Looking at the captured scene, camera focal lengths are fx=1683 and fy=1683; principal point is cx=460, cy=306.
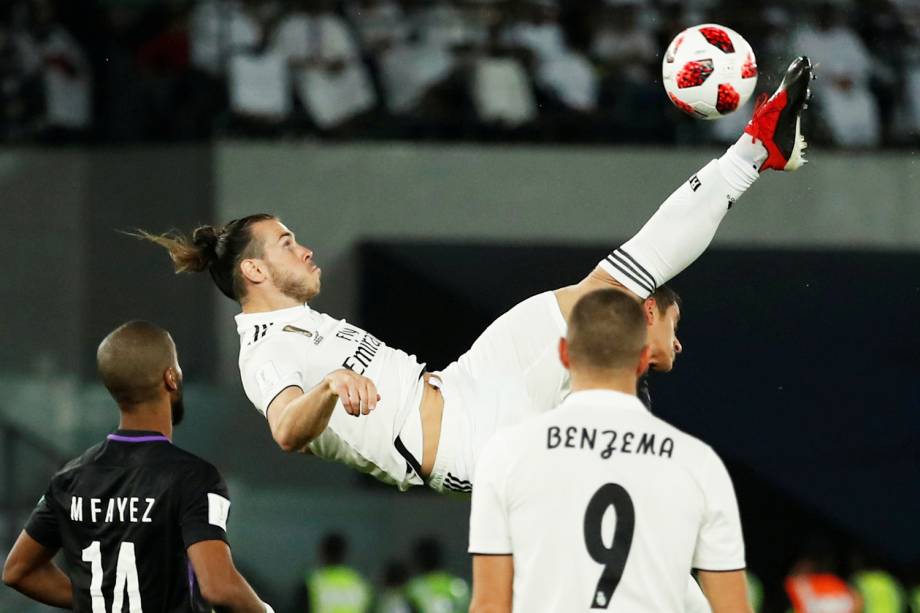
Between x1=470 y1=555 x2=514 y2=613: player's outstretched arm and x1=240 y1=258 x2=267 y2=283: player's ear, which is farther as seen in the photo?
x1=240 y1=258 x2=267 y2=283: player's ear

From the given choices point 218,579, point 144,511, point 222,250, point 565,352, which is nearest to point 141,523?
point 144,511

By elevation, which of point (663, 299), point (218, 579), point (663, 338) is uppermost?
point (663, 299)

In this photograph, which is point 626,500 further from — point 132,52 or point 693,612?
point 132,52

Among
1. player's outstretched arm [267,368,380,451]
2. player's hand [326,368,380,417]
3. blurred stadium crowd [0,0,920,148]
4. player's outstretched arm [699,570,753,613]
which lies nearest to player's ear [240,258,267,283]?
player's outstretched arm [267,368,380,451]

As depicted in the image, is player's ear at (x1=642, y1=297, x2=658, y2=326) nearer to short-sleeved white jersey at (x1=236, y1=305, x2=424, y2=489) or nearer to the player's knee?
short-sleeved white jersey at (x1=236, y1=305, x2=424, y2=489)

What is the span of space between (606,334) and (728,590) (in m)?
0.62

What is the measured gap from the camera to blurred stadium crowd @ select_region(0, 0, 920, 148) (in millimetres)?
11812

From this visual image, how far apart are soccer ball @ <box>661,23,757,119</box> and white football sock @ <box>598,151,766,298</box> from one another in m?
0.30

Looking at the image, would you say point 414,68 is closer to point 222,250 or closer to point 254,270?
point 222,250

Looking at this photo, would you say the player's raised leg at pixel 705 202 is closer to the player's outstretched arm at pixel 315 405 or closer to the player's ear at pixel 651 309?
the player's ear at pixel 651 309

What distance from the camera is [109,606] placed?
4551 millimetres

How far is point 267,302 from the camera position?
5297mm

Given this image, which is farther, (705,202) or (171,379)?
(705,202)

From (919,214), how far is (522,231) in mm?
3010
